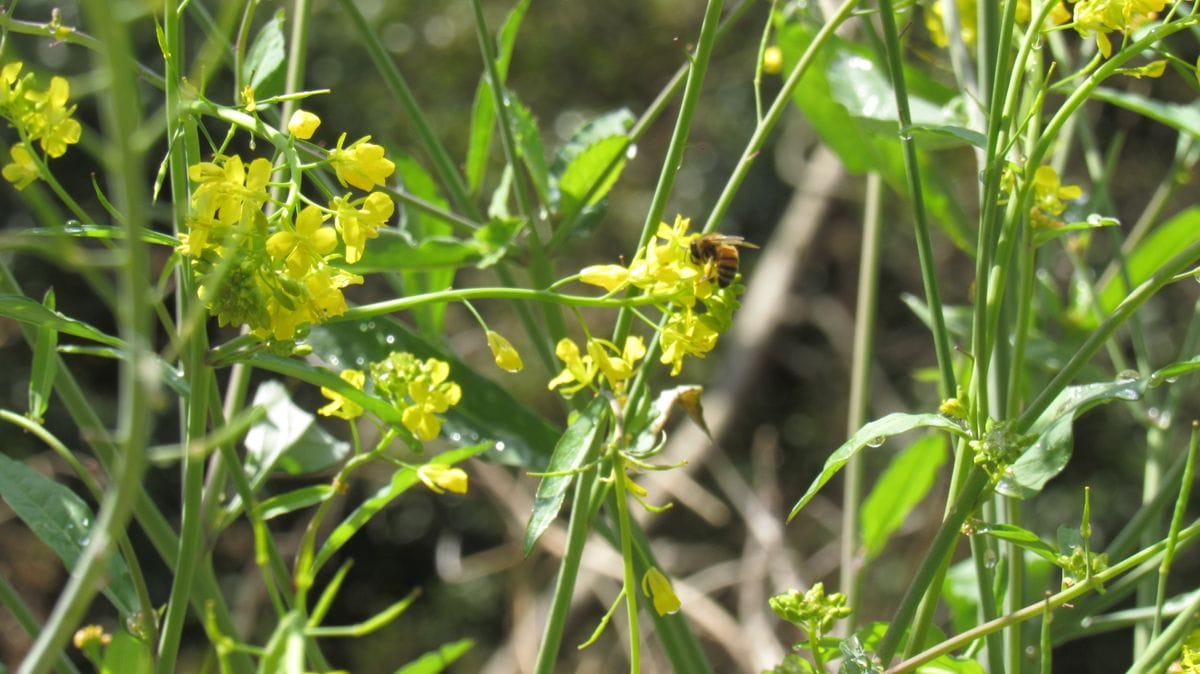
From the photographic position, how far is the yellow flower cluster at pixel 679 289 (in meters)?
0.45

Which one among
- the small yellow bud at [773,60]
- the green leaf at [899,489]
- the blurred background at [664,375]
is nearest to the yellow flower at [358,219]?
the small yellow bud at [773,60]

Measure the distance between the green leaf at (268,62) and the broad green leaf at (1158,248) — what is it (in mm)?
587

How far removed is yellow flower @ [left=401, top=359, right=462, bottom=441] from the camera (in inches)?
18.9

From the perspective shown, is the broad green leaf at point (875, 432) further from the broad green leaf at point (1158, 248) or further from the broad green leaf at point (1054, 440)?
the broad green leaf at point (1158, 248)

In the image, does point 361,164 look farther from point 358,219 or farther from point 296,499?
point 296,499

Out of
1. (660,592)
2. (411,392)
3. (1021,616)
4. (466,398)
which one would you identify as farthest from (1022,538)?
(466,398)

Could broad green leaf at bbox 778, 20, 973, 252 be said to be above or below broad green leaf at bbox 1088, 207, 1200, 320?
above

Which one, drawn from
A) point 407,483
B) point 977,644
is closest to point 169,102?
point 407,483

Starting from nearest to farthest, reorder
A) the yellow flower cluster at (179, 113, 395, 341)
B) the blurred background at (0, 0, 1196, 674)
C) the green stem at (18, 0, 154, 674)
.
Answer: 1. the green stem at (18, 0, 154, 674)
2. the yellow flower cluster at (179, 113, 395, 341)
3. the blurred background at (0, 0, 1196, 674)

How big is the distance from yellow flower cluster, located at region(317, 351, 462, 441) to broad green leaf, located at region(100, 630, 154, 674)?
12 cm

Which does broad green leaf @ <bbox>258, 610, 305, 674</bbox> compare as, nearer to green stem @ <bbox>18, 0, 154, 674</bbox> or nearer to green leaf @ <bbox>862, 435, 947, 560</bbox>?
green stem @ <bbox>18, 0, 154, 674</bbox>

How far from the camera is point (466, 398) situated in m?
0.69

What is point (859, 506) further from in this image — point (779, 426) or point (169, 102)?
point (779, 426)

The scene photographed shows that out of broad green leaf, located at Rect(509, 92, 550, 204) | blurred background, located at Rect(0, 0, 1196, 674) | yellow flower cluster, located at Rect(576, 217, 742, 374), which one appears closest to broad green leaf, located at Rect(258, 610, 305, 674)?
yellow flower cluster, located at Rect(576, 217, 742, 374)
